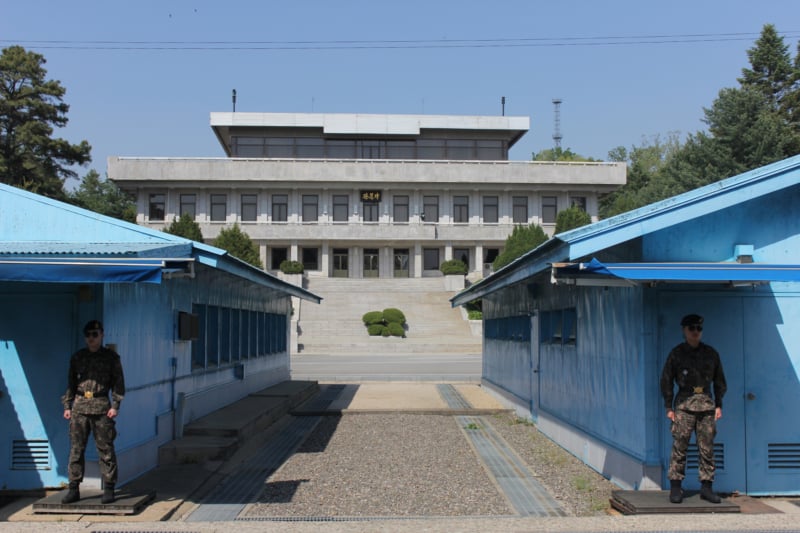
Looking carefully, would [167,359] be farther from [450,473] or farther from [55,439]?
[450,473]

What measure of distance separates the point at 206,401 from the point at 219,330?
1.51 meters

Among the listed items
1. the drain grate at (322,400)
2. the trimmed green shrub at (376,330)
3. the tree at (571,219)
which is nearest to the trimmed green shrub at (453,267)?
the tree at (571,219)

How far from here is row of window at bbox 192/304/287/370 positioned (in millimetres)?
13359

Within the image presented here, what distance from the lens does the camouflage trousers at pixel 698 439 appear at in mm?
7816

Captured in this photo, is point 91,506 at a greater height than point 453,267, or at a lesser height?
lesser

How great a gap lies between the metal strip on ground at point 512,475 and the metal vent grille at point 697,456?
1.48 m

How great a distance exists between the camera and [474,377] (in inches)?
1071

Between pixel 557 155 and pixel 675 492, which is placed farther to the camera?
pixel 557 155

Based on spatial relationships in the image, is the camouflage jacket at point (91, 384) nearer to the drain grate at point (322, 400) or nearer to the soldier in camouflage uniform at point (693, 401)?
the soldier in camouflage uniform at point (693, 401)

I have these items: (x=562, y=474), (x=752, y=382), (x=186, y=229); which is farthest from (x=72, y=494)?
(x=186, y=229)

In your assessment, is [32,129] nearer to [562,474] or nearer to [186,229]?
[186,229]

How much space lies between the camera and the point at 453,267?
6266 centimetres

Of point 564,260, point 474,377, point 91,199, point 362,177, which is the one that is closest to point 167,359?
point 564,260

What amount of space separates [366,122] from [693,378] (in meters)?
66.1
